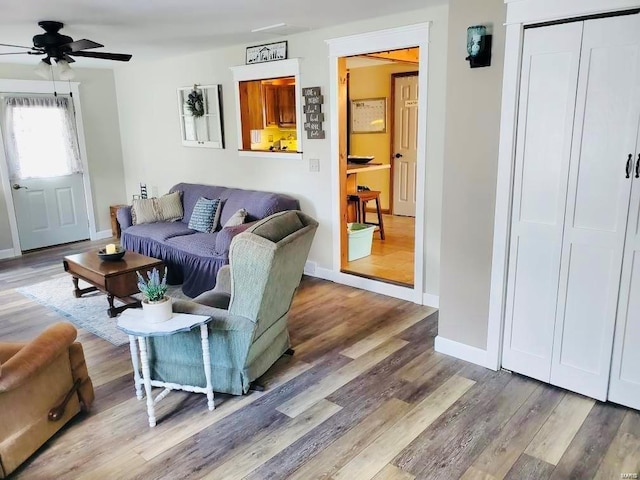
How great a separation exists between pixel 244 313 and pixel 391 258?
305 cm

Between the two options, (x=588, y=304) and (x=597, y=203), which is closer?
(x=597, y=203)

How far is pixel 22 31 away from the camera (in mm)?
4160

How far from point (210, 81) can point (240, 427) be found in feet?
14.1

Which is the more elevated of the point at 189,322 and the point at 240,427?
the point at 189,322

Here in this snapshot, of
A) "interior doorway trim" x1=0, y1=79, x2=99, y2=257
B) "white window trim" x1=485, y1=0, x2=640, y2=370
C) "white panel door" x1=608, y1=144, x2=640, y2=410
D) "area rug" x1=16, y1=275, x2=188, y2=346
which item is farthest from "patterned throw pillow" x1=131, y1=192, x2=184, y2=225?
"white panel door" x1=608, y1=144, x2=640, y2=410

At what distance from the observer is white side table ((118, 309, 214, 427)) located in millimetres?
2396

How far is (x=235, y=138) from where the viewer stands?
5516 millimetres

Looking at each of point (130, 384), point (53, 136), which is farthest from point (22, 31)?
point (130, 384)

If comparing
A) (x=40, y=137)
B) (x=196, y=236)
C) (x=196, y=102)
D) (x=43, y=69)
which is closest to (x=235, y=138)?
(x=196, y=102)

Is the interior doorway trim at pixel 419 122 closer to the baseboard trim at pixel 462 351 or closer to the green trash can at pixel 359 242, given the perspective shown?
the green trash can at pixel 359 242

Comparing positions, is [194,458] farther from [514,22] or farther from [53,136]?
[53,136]

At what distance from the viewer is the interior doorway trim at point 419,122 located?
3855 mm

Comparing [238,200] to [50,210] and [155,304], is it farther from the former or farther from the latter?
[50,210]

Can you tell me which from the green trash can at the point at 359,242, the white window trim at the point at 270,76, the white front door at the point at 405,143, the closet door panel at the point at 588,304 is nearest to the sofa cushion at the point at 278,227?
the closet door panel at the point at 588,304
